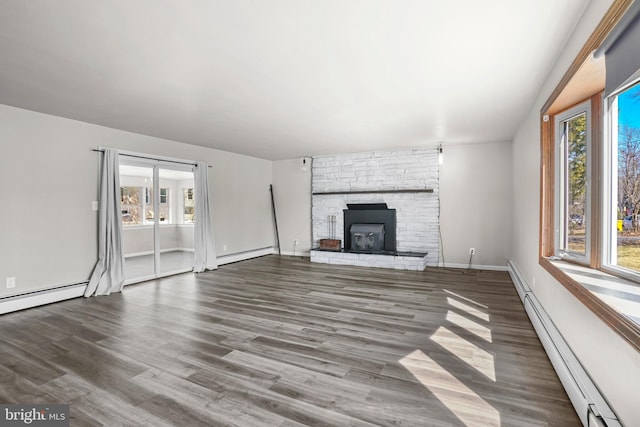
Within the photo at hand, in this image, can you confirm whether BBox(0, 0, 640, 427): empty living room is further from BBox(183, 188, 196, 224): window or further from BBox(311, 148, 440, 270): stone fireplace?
BBox(311, 148, 440, 270): stone fireplace

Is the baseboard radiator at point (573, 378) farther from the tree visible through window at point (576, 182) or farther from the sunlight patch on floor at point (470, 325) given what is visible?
the tree visible through window at point (576, 182)

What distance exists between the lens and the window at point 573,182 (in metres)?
2.55

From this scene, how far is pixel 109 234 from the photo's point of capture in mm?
4793

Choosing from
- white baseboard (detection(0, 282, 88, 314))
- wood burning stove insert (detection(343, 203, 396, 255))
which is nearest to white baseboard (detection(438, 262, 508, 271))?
wood burning stove insert (detection(343, 203, 396, 255))

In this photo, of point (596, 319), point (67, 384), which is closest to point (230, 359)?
point (67, 384)

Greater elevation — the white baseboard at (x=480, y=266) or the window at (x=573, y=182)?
the window at (x=573, y=182)

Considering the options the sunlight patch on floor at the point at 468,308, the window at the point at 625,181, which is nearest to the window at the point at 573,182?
the window at the point at 625,181

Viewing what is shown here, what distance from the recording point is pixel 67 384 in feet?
7.48

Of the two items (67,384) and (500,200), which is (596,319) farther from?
(500,200)

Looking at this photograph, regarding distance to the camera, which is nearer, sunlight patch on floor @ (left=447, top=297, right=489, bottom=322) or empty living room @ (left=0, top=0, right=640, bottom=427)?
empty living room @ (left=0, top=0, right=640, bottom=427)

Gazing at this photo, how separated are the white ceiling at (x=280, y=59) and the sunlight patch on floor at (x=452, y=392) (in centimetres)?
245

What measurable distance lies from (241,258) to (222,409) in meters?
5.63

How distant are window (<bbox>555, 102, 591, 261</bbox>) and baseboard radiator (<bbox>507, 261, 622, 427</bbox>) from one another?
66 cm

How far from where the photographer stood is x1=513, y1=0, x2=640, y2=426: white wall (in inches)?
54.9
